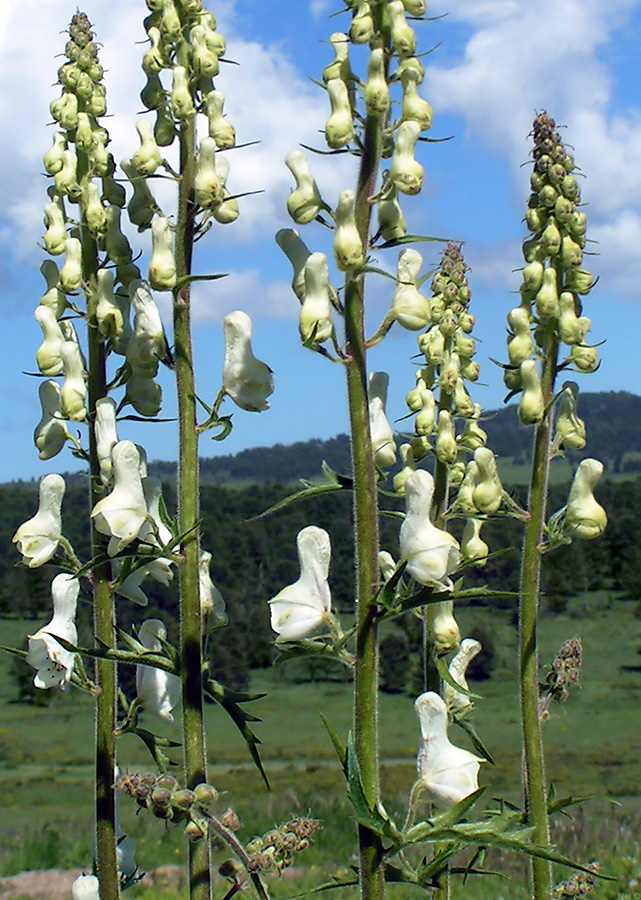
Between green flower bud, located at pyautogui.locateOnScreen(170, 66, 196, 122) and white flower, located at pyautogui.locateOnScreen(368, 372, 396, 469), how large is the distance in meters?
1.00

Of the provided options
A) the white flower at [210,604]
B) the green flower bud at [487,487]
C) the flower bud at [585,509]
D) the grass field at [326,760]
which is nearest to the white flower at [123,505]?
the white flower at [210,604]

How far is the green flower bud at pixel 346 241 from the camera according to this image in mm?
2391

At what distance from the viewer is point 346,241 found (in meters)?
2.39

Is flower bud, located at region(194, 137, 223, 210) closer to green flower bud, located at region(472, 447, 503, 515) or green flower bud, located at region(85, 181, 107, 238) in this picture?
green flower bud, located at region(85, 181, 107, 238)

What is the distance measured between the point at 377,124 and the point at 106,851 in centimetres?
225

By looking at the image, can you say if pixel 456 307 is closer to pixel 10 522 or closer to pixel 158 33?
pixel 158 33

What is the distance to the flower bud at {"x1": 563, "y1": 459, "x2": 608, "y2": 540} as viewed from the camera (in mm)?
4367

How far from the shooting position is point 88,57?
396 cm

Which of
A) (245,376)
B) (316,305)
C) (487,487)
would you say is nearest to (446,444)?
(487,487)

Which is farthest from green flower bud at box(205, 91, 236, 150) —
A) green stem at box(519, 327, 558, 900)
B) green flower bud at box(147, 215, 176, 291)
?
green stem at box(519, 327, 558, 900)

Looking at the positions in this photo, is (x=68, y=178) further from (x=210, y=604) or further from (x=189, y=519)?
(x=210, y=604)

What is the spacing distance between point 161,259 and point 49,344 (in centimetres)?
84

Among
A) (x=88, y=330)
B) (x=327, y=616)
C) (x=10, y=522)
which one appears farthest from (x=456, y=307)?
(x=10, y=522)

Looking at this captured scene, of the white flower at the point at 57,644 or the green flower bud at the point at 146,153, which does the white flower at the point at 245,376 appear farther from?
the white flower at the point at 57,644
